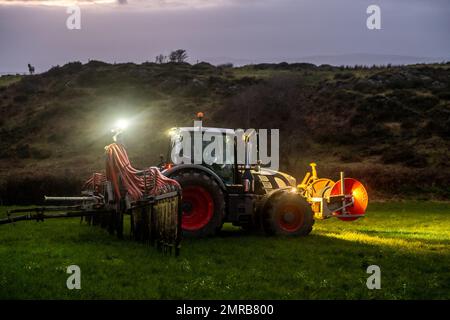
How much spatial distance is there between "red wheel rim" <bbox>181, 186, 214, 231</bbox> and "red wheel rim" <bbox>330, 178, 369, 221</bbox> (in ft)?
13.3

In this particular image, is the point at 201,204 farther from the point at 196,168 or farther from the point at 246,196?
the point at 246,196

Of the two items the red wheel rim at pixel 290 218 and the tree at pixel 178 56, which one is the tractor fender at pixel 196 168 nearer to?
the red wheel rim at pixel 290 218

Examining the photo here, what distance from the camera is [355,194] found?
56.0 feet

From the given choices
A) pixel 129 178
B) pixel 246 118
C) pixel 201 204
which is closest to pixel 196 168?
pixel 201 204

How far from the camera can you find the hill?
38688 millimetres

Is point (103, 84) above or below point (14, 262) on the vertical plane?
above

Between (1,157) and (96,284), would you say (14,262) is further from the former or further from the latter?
(1,157)

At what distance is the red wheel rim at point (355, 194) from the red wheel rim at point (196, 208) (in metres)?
4.04

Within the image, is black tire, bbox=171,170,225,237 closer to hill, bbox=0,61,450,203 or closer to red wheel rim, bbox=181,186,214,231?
red wheel rim, bbox=181,186,214,231

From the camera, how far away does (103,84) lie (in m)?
70.0

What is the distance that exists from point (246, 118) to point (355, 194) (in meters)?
32.3

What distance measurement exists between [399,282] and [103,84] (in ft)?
209

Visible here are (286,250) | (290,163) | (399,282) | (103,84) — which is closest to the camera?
(399,282)
